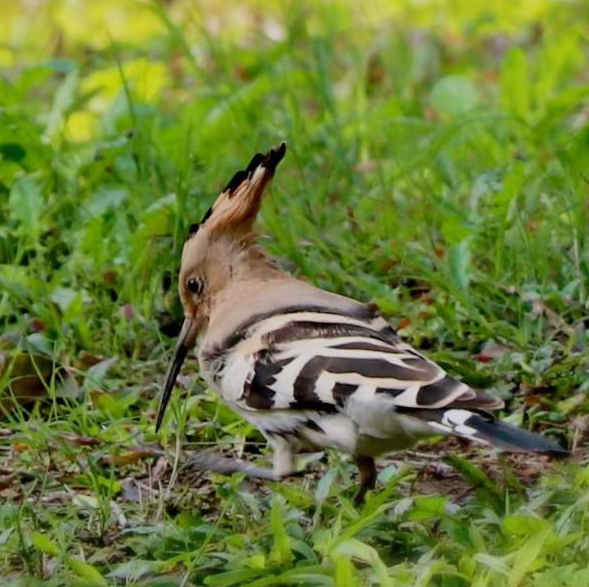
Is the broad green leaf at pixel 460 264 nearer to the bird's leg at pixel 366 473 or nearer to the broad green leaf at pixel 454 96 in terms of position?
the bird's leg at pixel 366 473

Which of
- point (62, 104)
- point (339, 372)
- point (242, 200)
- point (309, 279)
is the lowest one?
point (309, 279)

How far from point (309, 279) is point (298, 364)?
122cm

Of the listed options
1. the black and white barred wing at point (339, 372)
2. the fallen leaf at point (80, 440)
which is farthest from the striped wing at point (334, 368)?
the fallen leaf at point (80, 440)

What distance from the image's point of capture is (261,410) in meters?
3.65

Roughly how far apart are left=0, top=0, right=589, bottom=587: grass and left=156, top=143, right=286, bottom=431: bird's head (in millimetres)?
236

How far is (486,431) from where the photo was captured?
3.21m

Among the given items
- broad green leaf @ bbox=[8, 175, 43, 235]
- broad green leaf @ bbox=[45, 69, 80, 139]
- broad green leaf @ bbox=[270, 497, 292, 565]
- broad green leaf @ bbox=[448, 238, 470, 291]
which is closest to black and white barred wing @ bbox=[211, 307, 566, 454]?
broad green leaf @ bbox=[270, 497, 292, 565]

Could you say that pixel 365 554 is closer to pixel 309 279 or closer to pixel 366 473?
pixel 366 473

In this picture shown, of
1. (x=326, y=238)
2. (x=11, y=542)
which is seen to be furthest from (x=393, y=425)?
(x=326, y=238)

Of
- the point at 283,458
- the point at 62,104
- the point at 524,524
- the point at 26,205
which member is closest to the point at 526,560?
the point at 524,524

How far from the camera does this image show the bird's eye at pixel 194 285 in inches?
164

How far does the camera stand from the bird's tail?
3.17 meters

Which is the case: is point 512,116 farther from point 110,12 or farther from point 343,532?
point 110,12

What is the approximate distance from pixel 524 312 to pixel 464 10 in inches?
155
